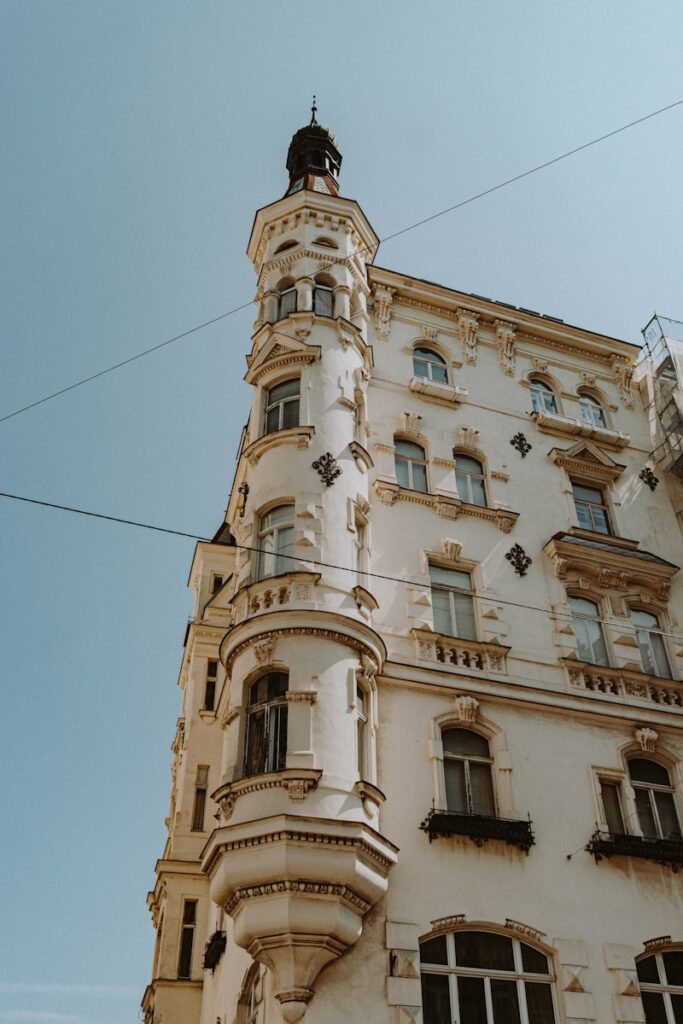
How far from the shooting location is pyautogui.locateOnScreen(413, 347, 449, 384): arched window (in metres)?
27.7

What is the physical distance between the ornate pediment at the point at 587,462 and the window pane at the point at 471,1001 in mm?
14593

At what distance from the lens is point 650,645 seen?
23.8 meters

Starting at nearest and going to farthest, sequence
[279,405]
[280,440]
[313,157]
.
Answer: [280,440]
[279,405]
[313,157]

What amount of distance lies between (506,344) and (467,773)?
1478 cm

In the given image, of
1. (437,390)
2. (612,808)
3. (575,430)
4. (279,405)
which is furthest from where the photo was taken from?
(575,430)

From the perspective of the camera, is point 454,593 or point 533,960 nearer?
point 533,960

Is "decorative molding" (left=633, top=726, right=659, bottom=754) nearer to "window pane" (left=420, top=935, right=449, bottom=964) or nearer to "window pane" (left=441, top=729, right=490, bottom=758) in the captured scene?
"window pane" (left=441, top=729, right=490, bottom=758)

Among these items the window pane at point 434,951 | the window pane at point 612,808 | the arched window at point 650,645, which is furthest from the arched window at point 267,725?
the arched window at point 650,645

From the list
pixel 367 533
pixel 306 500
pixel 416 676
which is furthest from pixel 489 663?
pixel 306 500

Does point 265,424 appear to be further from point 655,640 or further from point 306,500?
point 655,640

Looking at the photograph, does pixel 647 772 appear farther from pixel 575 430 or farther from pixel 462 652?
pixel 575 430

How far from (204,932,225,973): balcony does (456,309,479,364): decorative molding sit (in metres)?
17.6

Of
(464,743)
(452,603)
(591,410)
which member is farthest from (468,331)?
(464,743)

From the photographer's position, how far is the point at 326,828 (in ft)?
53.9
